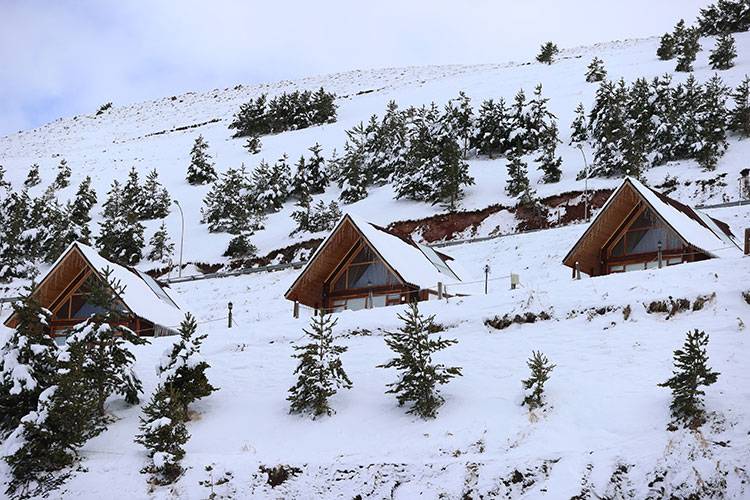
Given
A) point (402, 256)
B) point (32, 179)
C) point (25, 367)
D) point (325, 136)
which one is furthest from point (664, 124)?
point (32, 179)

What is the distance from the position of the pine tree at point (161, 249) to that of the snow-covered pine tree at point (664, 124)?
35.7 metres

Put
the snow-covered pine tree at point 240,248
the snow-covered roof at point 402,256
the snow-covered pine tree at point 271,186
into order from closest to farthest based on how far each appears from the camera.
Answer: the snow-covered roof at point 402,256, the snow-covered pine tree at point 240,248, the snow-covered pine tree at point 271,186

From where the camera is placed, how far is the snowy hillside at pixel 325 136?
5450cm

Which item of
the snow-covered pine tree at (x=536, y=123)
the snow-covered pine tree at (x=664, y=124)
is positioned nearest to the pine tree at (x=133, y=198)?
the snow-covered pine tree at (x=536, y=123)

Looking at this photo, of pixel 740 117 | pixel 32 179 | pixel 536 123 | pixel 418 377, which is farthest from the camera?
pixel 32 179

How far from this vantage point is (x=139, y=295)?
94.1 ft

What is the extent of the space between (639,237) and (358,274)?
10.1 meters

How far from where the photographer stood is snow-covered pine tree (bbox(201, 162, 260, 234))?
56.3 meters

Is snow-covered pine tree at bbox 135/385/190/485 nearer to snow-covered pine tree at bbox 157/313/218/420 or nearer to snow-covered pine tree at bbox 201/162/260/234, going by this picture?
snow-covered pine tree at bbox 157/313/218/420

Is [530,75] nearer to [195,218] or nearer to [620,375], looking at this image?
[195,218]

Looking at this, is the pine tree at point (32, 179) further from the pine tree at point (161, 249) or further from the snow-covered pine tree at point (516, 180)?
the snow-covered pine tree at point (516, 180)

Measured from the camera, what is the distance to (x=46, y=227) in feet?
198

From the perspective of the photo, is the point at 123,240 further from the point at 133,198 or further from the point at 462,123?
the point at 462,123

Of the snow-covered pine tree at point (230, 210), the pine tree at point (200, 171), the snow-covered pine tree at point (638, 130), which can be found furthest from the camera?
the pine tree at point (200, 171)
